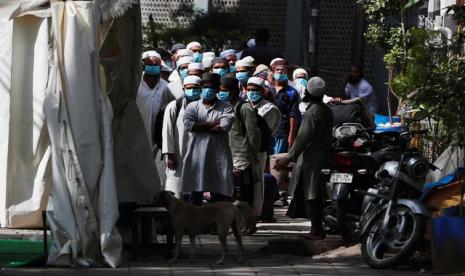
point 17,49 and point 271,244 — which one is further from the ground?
point 17,49

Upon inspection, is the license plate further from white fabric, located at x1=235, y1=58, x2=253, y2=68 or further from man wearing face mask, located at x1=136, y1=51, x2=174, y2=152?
white fabric, located at x1=235, y1=58, x2=253, y2=68

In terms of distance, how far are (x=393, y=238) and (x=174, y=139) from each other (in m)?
3.63

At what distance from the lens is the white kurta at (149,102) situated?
669 inches

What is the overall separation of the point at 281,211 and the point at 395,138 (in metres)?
4.17

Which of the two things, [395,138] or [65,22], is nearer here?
[65,22]

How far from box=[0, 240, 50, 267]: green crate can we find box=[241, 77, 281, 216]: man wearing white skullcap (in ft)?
11.1

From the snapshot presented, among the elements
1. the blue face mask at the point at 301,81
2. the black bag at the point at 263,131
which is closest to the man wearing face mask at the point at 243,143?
the black bag at the point at 263,131

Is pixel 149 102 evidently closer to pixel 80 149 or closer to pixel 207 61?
pixel 207 61

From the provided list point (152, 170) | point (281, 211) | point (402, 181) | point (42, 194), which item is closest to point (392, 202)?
point (402, 181)

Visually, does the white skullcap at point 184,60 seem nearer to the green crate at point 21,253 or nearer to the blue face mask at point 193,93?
the blue face mask at point 193,93

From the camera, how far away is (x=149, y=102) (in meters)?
17.0

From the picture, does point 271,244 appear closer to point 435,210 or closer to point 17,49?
point 435,210

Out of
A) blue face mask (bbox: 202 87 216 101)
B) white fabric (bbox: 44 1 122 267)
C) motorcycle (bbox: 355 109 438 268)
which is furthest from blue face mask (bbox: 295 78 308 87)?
white fabric (bbox: 44 1 122 267)

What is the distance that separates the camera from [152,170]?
1475 cm
